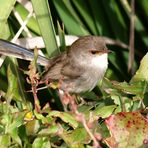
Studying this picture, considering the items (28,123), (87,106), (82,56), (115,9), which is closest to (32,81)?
(28,123)

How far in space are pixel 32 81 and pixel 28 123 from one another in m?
0.15

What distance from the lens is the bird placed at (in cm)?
280

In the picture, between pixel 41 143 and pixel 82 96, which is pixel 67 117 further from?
pixel 82 96

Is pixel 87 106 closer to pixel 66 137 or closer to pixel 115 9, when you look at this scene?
pixel 66 137

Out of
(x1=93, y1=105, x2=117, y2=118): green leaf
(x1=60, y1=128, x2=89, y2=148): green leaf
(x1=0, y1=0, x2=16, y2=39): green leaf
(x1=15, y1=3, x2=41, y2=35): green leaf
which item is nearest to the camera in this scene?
(x1=60, y1=128, x2=89, y2=148): green leaf

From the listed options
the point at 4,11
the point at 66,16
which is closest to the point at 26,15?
the point at 66,16

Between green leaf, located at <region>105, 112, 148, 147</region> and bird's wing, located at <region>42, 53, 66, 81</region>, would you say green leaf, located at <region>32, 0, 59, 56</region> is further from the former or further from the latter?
green leaf, located at <region>105, 112, 148, 147</region>

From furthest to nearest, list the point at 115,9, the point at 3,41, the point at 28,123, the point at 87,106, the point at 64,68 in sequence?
1. the point at 115,9
2. the point at 64,68
3. the point at 3,41
4. the point at 87,106
5. the point at 28,123

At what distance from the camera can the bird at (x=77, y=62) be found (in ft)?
9.19

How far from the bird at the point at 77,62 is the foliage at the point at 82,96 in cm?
6

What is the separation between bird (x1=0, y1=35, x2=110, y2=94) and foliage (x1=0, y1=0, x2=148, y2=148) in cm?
6

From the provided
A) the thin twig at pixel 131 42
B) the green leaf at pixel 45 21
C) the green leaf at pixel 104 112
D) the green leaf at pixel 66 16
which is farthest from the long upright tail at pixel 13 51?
the green leaf at pixel 104 112

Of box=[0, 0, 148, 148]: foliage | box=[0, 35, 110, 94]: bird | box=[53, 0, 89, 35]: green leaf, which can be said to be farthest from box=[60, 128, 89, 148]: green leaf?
box=[53, 0, 89, 35]: green leaf

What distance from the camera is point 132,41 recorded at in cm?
305
